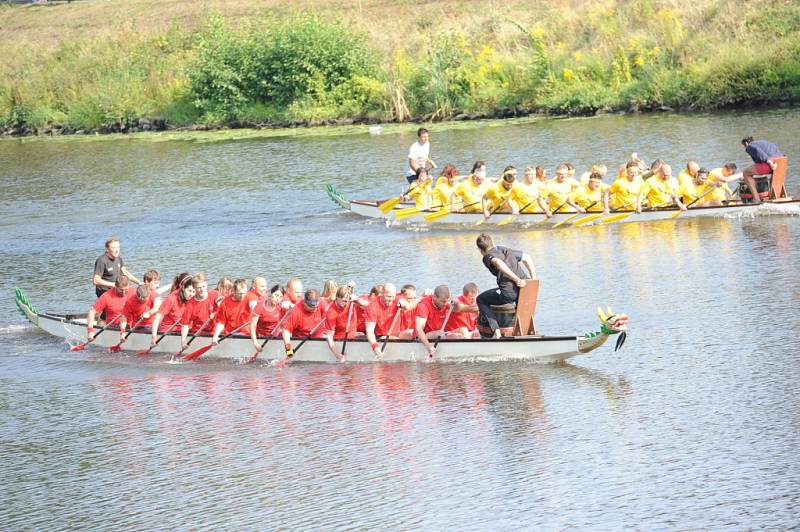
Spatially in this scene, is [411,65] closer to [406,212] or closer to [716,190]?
[406,212]

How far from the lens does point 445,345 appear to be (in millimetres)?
15891

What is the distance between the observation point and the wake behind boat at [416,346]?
599 inches

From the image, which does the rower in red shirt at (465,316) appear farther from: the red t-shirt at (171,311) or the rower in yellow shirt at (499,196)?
the rower in yellow shirt at (499,196)

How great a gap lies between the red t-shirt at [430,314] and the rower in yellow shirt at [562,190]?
9303mm

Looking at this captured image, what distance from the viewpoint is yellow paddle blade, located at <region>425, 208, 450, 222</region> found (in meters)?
26.0

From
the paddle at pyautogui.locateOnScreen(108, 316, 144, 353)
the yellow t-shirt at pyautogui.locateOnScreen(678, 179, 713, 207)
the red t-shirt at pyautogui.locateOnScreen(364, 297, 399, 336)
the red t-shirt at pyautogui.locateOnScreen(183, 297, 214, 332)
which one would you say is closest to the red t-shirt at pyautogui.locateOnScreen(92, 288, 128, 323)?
the paddle at pyautogui.locateOnScreen(108, 316, 144, 353)

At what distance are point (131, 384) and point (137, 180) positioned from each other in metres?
20.8

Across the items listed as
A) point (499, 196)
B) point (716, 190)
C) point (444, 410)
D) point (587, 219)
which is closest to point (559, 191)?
point (587, 219)

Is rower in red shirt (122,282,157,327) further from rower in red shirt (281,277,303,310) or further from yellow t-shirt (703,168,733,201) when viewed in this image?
yellow t-shirt (703,168,733,201)

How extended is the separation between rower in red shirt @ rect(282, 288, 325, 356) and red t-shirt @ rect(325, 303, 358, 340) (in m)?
0.17

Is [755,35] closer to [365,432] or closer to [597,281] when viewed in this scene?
[597,281]

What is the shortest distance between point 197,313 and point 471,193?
925 cm

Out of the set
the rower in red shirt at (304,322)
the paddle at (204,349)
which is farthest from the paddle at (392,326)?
the paddle at (204,349)

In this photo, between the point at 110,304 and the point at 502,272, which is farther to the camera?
the point at 110,304
